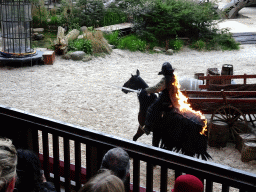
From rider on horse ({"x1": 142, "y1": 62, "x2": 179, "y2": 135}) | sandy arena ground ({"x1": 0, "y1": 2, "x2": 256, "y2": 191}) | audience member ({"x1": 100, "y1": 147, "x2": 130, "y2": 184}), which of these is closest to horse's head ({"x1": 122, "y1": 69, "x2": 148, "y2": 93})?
rider on horse ({"x1": 142, "y1": 62, "x2": 179, "y2": 135})

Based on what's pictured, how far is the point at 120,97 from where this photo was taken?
9227mm

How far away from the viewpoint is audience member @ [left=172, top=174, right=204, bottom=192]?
2.45 m

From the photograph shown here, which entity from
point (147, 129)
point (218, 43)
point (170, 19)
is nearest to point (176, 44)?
point (170, 19)

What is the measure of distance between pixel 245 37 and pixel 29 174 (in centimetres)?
1487

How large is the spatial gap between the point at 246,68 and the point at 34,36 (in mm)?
8295

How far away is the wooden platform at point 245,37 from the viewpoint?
15.9 m

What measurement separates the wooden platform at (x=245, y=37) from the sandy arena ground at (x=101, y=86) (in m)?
1.46

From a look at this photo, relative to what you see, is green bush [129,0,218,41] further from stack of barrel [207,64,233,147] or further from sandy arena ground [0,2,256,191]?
stack of barrel [207,64,233,147]

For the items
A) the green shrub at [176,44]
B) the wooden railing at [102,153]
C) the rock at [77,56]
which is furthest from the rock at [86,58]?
the wooden railing at [102,153]

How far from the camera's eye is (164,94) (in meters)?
5.34

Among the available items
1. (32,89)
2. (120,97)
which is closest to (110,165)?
(120,97)

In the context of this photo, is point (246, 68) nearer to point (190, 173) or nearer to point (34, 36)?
point (34, 36)

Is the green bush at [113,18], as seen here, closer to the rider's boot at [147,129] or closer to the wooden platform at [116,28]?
the wooden platform at [116,28]

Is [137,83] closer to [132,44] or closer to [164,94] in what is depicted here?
[164,94]
